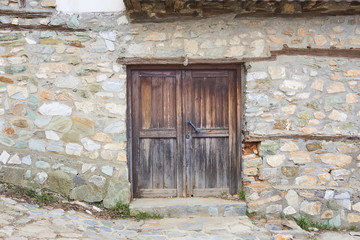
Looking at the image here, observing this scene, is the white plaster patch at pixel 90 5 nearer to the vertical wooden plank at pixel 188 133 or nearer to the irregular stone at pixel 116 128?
the vertical wooden plank at pixel 188 133

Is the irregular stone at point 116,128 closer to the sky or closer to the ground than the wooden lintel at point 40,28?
closer to the ground

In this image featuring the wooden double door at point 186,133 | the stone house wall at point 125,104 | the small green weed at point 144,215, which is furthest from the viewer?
the wooden double door at point 186,133

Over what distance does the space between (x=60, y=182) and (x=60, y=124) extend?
2.54 feet

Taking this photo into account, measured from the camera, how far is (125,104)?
13.6ft

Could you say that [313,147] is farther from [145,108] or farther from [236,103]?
[145,108]

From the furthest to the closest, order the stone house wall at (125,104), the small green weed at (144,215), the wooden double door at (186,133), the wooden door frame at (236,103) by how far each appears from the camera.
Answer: the wooden double door at (186,133), the wooden door frame at (236,103), the stone house wall at (125,104), the small green weed at (144,215)

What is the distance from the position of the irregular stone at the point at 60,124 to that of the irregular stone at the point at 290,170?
2.93m

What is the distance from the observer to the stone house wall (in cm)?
413

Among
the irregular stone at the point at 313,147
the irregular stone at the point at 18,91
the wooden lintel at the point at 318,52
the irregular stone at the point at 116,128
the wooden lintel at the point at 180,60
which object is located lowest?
the irregular stone at the point at 313,147

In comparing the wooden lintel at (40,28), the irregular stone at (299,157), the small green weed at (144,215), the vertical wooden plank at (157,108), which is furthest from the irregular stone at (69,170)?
the irregular stone at (299,157)

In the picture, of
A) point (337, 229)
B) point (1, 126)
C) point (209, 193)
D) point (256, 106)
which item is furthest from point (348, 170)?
point (1, 126)

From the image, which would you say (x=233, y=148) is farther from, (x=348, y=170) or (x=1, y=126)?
(x=1, y=126)

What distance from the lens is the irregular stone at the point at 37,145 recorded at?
4.16 m

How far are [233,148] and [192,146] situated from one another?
590 millimetres
